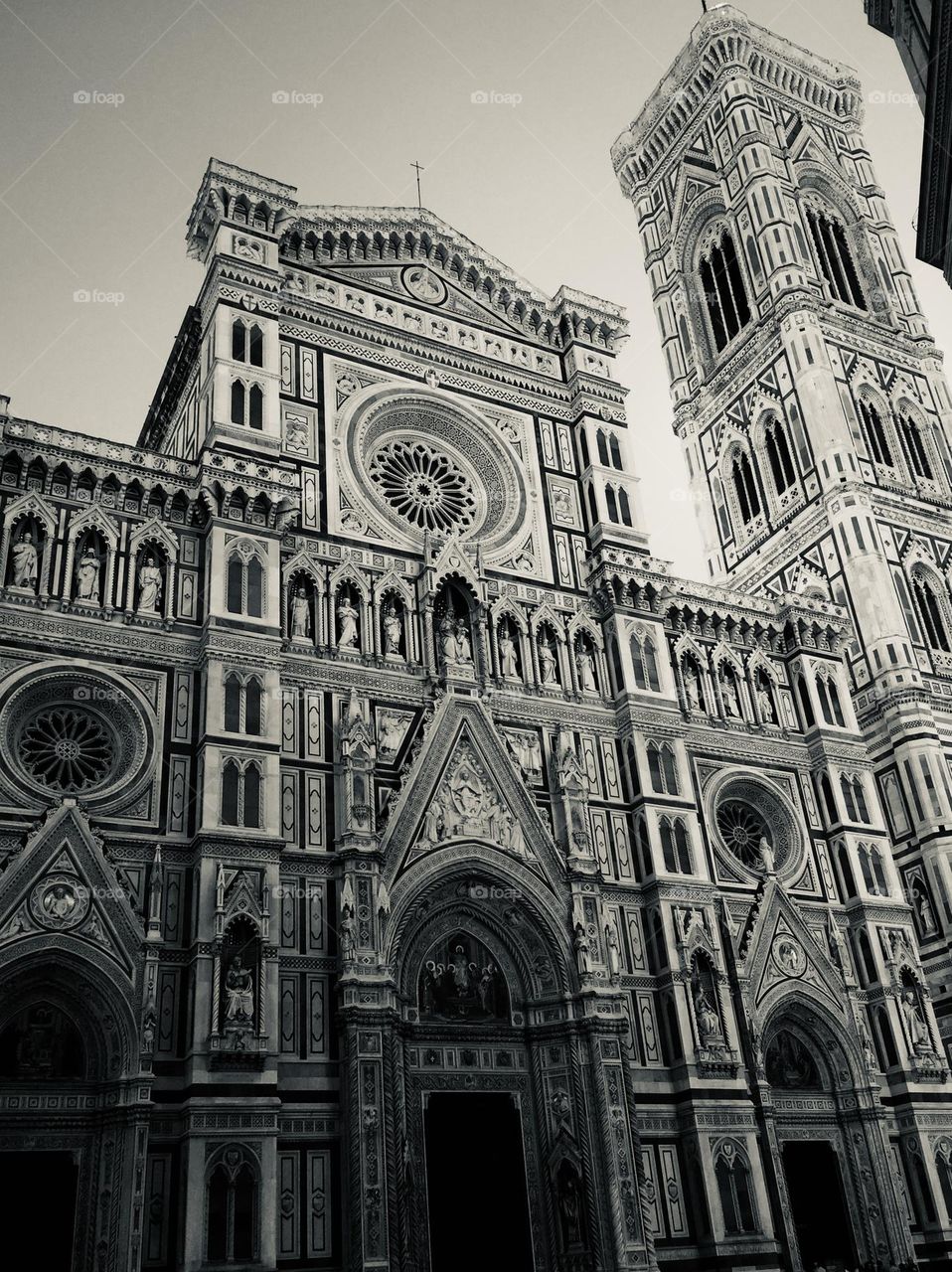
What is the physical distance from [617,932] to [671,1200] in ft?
15.1

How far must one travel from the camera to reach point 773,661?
28.5 meters

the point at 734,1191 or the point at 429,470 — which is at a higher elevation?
the point at 429,470

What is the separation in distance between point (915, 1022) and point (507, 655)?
1115cm

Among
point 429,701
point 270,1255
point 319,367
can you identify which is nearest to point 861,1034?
point 429,701

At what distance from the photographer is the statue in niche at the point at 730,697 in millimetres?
26922

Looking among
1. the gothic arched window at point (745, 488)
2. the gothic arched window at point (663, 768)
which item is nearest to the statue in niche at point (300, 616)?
the gothic arched window at point (663, 768)

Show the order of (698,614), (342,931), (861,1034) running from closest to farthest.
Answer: (342,931) < (861,1034) < (698,614)

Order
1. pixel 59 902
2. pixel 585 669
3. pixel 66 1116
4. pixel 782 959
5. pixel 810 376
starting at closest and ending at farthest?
1. pixel 66 1116
2. pixel 59 902
3. pixel 782 959
4. pixel 585 669
5. pixel 810 376

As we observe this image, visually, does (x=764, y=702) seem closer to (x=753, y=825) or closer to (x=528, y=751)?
(x=753, y=825)

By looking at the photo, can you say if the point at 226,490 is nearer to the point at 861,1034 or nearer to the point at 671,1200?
the point at 671,1200

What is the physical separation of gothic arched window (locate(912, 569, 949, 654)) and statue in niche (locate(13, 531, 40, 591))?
2264cm

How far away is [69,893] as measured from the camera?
57.9 ft

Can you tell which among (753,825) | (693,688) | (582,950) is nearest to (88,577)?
(582,950)

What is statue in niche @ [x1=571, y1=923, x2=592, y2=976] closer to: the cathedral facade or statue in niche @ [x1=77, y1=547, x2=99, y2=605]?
the cathedral facade
